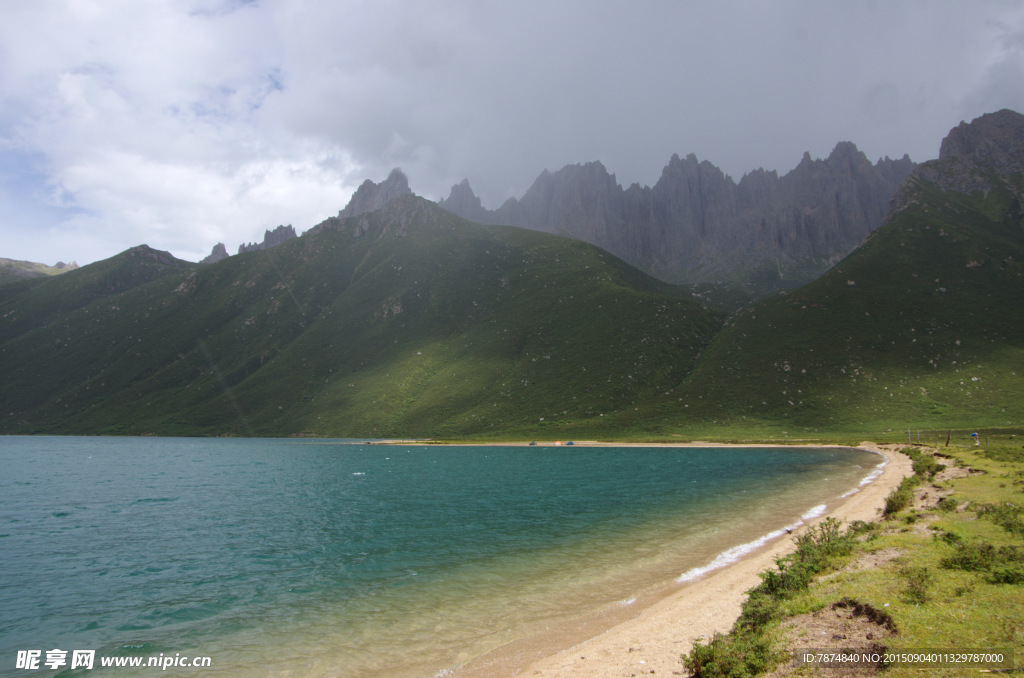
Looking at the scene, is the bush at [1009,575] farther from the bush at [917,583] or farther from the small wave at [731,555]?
the small wave at [731,555]

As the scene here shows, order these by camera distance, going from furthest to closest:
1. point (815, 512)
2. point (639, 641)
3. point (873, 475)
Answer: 1. point (873, 475)
2. point (815, 512)
3. point (639, 641)

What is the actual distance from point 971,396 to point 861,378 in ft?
93.7

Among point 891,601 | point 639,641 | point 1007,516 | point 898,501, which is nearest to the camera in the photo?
point 891,601

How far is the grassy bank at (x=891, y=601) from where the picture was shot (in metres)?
11.8

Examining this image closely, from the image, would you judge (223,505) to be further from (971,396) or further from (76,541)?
(971,396)

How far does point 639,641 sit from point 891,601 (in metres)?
8.22

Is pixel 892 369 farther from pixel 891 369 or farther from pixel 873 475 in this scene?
pixel 873 475

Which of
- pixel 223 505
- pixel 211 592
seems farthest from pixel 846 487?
pixel 223 505

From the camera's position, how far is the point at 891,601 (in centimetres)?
1467

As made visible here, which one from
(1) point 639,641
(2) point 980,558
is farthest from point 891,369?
(1) point 639,641

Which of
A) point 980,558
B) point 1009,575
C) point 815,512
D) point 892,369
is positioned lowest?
point 815,512

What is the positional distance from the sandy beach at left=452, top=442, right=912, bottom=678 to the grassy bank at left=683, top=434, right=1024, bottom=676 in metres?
1.49

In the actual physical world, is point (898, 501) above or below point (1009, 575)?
below

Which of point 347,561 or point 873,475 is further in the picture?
point 873,475
